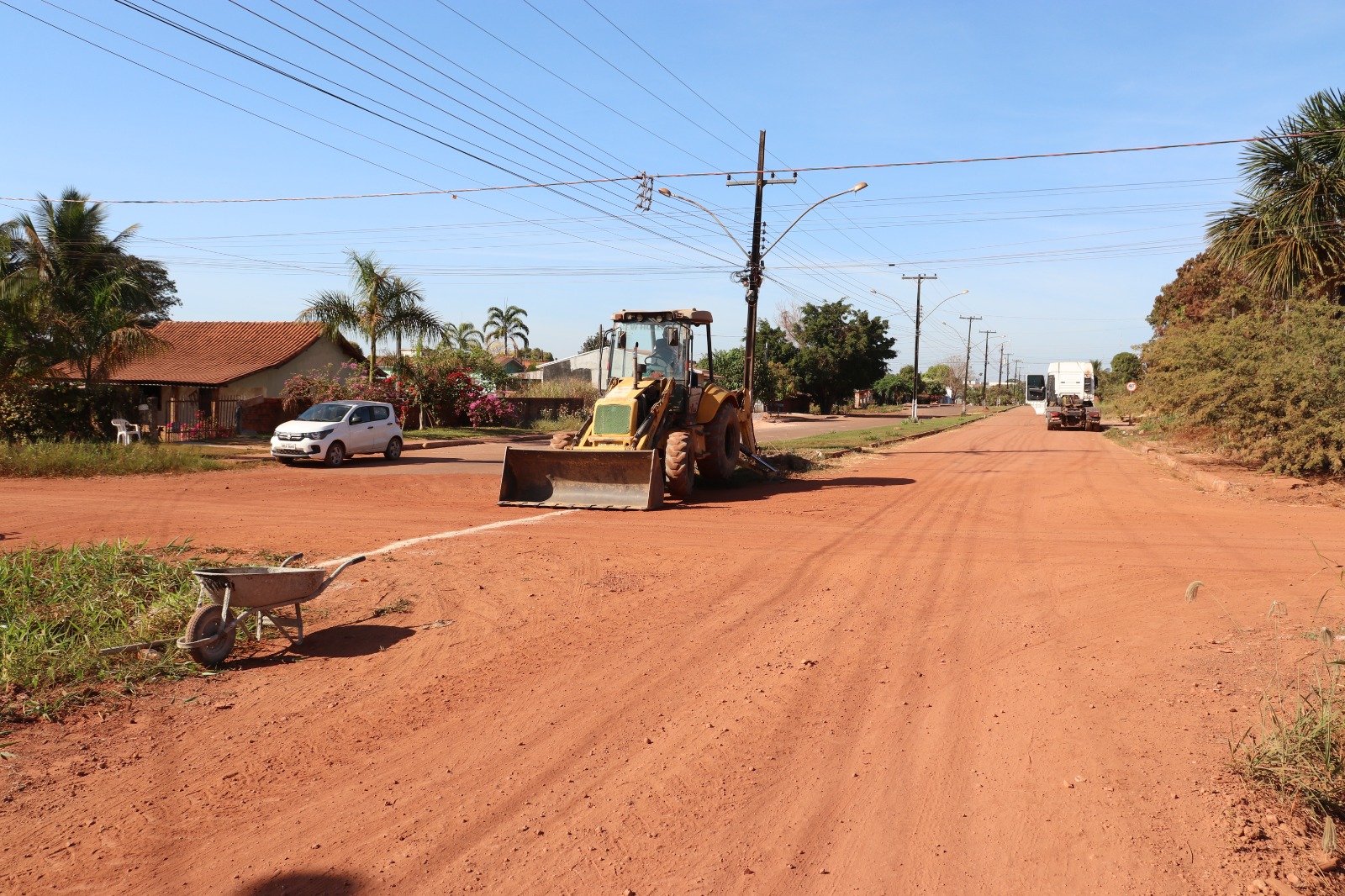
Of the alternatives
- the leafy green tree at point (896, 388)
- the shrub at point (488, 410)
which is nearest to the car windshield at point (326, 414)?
the shrub at point (488, 410)

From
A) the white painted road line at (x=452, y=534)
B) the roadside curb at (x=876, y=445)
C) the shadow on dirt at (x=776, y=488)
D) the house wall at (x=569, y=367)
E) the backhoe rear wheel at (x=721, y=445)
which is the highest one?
the house wall at (x=569, y=367)

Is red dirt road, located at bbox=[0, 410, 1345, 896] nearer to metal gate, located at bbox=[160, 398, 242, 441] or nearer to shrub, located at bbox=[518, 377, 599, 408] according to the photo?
metal gate, located at bbox=[160, 398, 242, 441]

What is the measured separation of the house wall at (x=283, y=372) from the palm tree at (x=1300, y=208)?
31943mm

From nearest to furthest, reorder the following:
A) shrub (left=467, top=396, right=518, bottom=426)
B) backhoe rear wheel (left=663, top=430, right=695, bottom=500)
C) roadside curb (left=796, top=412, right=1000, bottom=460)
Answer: backhoe rear wheel (left=663, top=430, right=695, bottom=500) < roadside curb (left=796, top=412, right=1000, bottom=460) < shrub (left=467, top=396, right=518, bottom=426)

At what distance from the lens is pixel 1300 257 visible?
69.3ft

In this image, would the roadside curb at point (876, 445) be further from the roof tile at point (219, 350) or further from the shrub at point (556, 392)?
the roof tile at point (219, 350)

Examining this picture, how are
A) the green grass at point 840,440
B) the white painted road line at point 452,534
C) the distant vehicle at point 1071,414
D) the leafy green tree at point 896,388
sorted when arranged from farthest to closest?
the leafy green tree at point 896,388, the distant vehicle at point 1071,414, the green grass at point 840,440, the white painted road line at point 452,534

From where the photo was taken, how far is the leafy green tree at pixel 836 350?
68625 mm

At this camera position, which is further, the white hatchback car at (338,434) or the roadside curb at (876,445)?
the roadside curb at (876,445)

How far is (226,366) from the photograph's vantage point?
36219 mm

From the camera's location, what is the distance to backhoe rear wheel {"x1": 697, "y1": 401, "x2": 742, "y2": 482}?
16.8 m

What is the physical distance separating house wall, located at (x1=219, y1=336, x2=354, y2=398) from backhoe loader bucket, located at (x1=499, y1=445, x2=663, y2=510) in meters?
23.6

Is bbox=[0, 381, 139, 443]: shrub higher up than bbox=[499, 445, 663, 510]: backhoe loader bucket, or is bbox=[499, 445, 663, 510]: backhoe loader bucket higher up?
bbox=[0, 381, 139, 443]: shrub

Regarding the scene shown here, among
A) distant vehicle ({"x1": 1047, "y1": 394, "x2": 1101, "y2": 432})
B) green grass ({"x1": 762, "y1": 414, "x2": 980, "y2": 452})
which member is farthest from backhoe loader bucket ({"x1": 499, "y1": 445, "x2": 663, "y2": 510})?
distant vehicle ({"x1": 1047, "y1": 394, "x2": 1101, "y2": 432})
